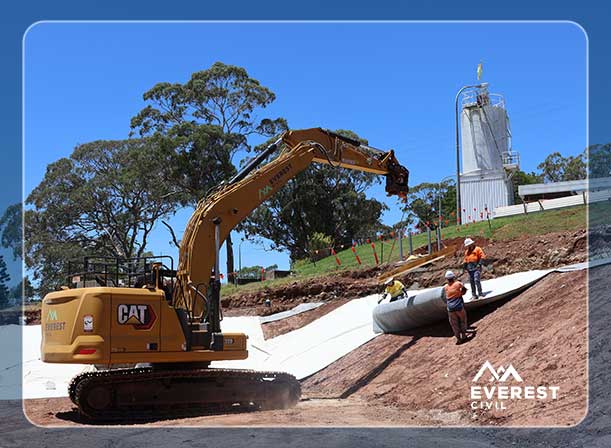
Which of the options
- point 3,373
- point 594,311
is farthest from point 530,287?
point 3,373

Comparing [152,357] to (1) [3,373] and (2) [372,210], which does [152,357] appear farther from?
(2) [372,210]

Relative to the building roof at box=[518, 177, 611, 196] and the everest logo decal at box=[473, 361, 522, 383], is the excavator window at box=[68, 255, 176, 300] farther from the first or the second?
the building roof at box=[518, 177, 611, 196]

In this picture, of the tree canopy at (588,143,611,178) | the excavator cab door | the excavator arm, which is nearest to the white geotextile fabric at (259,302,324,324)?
the excavator arm

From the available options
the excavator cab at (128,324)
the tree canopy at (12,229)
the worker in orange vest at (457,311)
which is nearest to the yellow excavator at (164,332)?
the excavator cab at (128,324)

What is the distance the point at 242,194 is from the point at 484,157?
1180 inches

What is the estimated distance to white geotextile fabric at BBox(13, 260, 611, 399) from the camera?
1767 cm

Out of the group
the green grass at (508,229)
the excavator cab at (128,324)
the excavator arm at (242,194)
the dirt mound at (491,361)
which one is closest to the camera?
the dirt mound at (491,361)

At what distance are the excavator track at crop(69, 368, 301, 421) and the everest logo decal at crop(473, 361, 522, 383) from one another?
3.97m

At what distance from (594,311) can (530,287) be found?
323 centimetres

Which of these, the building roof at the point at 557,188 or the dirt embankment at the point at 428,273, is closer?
the dirt embankment at the point at 428,273

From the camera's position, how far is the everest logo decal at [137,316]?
12.3 metres

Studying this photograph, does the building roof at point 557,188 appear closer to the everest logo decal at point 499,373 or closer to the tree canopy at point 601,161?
the tree canopy at point 601,161

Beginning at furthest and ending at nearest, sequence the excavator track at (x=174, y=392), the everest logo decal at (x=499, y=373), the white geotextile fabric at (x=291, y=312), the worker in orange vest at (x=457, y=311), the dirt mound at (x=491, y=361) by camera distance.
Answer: the white geotextile fabric at (x=291, y=312) → the worker in orange vest at (x=457, y=311) → the excavator track at (x=174, y=392) → the everest logo decal at (x=499, y=373) → the dirt mound at (x=491, y=361)

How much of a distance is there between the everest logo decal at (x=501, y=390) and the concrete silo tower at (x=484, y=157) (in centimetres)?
2879
